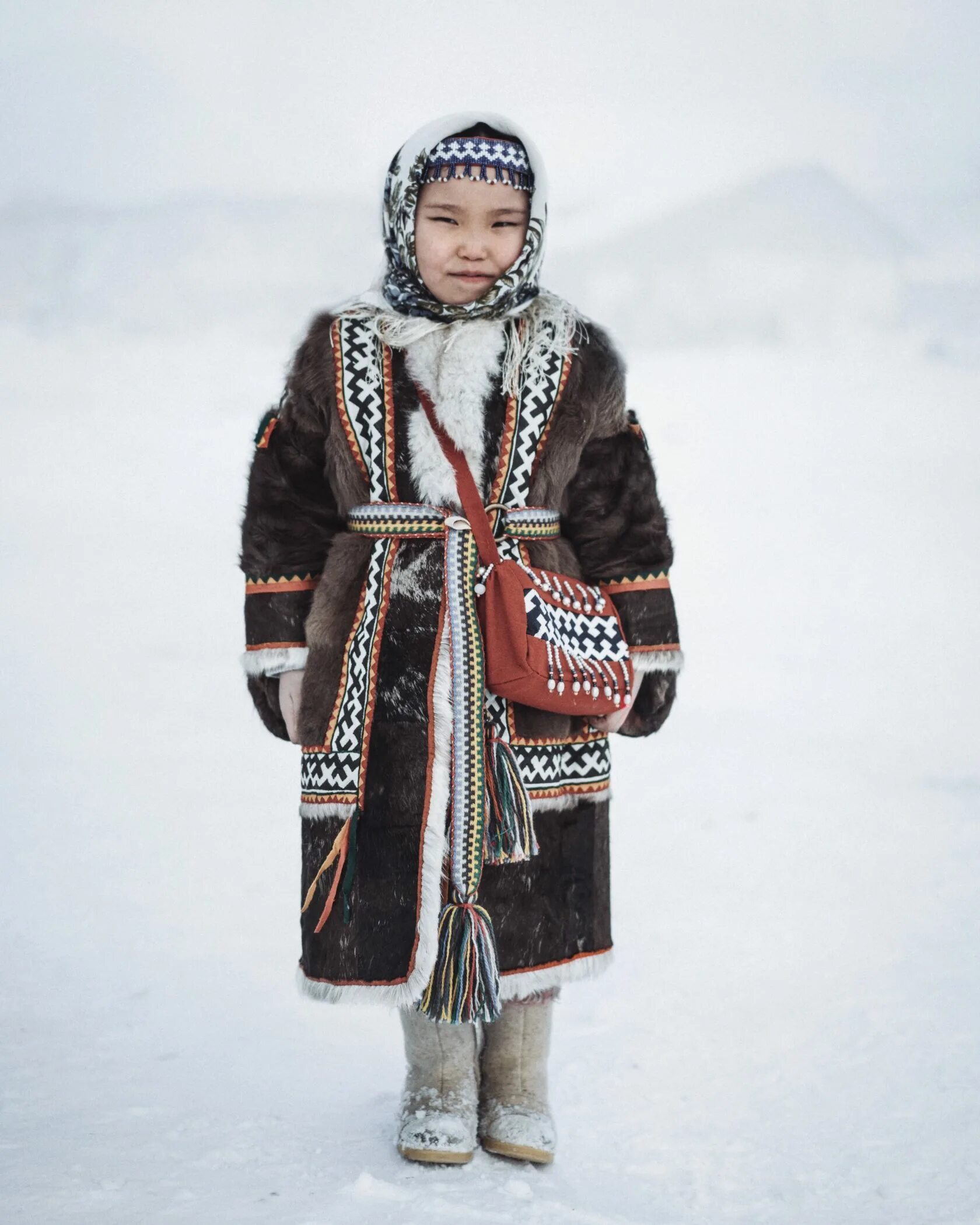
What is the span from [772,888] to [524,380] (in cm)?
161

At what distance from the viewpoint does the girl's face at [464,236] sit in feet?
5.54

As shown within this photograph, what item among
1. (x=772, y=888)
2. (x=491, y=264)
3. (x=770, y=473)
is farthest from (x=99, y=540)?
(x=491, y=264)

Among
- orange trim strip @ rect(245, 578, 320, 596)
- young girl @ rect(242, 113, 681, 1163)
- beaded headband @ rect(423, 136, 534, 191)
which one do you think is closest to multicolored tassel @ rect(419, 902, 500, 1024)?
young girl @ rect(242, 113, 681, 1163)

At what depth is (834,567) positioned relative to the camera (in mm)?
Result: 4461

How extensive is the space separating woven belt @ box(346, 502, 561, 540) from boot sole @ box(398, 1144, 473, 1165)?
0.77 m

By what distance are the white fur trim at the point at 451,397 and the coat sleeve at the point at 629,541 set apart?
0.16 meters

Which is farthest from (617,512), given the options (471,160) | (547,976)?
(547,976)

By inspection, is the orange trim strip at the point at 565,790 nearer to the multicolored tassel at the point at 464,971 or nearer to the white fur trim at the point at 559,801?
the white fur trim at the point at 559,801

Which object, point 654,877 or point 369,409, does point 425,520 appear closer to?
point 369,409

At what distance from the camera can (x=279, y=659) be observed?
169 centimetres

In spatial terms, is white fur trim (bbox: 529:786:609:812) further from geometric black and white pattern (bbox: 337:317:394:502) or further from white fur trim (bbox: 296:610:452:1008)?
geometric black and white pattern (bbox: 337:317:394:502)

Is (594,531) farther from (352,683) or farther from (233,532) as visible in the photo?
(233,532)

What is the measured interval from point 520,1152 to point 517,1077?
0.30 ft

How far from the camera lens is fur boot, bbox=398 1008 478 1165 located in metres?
1.66
